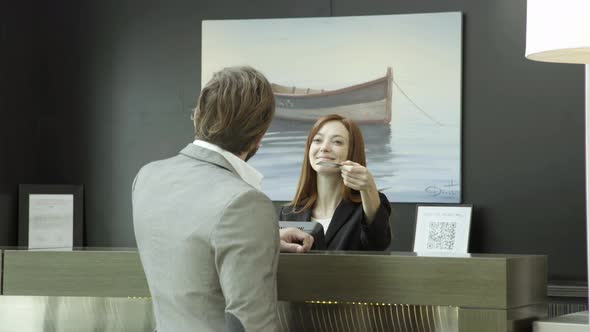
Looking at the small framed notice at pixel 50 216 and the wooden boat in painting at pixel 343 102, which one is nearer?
the wooden boat in painting at pixel 343 102

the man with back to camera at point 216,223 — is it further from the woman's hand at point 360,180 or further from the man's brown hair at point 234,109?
the woman's hand at point 360,180

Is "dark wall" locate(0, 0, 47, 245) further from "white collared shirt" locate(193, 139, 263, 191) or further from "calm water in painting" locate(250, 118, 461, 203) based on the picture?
"white collared shirt" locate(193, 139, 263, 191)

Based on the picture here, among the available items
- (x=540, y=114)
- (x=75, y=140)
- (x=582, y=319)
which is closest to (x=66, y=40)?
(x=75, y=140)

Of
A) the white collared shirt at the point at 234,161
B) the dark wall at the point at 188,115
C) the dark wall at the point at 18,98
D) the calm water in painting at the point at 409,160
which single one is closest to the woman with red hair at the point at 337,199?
the white collared shirt at the point at 234,161

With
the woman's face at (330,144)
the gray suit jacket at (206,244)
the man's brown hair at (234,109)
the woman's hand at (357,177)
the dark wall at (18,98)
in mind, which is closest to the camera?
the gray suit jacket at (206,244)

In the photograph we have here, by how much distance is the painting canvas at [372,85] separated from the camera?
17.6 feet

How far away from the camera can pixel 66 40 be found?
6039 mm

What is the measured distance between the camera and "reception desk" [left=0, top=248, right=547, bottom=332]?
2297 millimetres

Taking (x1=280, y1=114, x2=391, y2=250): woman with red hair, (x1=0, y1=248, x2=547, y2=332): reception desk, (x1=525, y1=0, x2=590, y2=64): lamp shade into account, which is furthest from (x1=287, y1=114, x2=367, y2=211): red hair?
(x1=0, y1=248, x2=547, y2=332): reception desk

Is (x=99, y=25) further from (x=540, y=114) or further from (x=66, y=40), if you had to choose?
(x=540, y=114)

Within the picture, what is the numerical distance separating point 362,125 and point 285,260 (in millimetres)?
3069

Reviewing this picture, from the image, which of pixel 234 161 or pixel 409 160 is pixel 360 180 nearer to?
pixel 234 161
